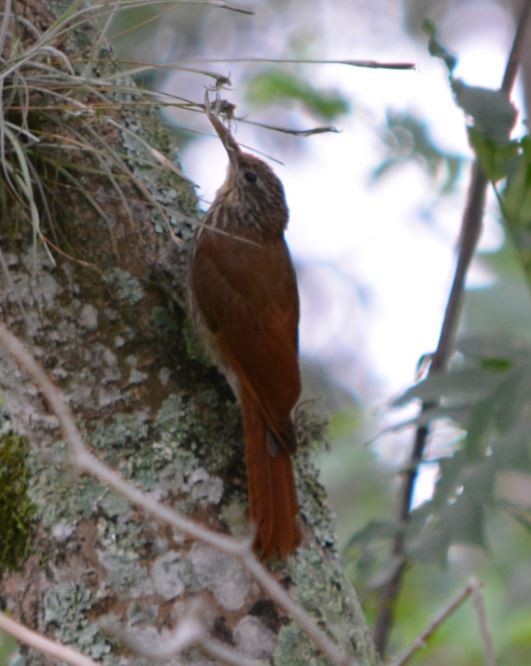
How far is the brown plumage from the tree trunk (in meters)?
0.05

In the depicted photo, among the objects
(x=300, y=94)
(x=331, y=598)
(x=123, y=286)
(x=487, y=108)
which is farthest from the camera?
(x=300, y=94)

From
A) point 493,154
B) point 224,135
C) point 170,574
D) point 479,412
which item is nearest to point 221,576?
point 170,574

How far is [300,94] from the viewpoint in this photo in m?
4.12

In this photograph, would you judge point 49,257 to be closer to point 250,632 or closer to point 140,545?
point 140,545

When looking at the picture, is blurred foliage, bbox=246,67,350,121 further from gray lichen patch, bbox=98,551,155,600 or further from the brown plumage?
gray lichen patch, bbox=98,551,155,600

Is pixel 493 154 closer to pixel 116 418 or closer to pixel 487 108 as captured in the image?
pixel 487 108

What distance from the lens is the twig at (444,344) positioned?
93.0 inches

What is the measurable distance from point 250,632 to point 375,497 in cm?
343

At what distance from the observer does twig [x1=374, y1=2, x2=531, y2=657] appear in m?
2.36

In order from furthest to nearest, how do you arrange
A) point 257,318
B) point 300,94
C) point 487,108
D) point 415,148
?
point 300,94, point 415,148, point 257,318, point 487,108

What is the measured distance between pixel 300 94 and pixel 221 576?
239 cm

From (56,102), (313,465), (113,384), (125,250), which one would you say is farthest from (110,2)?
(313,465)

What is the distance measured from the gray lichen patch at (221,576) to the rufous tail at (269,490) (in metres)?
0.10

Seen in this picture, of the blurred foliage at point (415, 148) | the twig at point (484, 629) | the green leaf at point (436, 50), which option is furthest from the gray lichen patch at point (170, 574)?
the blurred foliage at point (415, 148)
